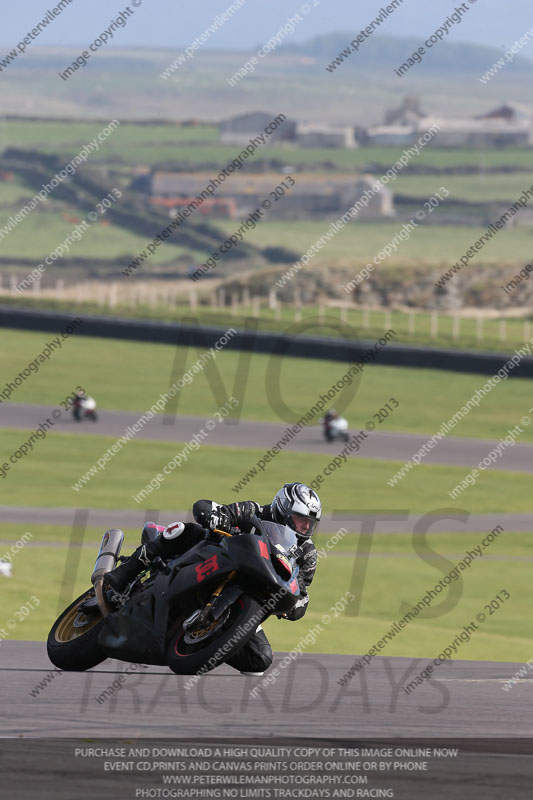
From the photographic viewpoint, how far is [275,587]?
793 centimetres

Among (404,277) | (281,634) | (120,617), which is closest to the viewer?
(120,617)

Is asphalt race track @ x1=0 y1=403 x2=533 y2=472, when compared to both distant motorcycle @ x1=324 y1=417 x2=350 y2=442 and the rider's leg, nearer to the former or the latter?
distant motorcycle @ x1=324 y1=417 x2=350 y2=442

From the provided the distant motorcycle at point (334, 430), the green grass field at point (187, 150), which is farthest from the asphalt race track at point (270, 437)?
the green grass field at point (187, 150)

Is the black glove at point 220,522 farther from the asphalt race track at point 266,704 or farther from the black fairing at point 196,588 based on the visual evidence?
the asphalt race track at point 266,704

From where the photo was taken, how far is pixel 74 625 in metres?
8.95

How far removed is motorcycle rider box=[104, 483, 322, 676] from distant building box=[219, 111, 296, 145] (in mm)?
155690

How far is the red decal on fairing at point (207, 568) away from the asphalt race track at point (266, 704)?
81cm

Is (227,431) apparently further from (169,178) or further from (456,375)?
(169,178)

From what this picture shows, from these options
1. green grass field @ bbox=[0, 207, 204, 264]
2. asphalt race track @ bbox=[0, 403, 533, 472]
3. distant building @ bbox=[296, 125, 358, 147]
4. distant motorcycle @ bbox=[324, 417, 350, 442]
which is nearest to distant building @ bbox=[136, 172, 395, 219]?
green grass field @ bbox=[0, 207, 204, 264]

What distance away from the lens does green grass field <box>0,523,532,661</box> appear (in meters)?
13.0

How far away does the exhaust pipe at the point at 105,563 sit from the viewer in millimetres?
8727

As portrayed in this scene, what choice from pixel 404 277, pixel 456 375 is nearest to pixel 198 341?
pixel 456 375

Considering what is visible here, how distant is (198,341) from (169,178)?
8352 cm

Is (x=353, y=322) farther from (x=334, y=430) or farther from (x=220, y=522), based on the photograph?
(x=220, y=522)
